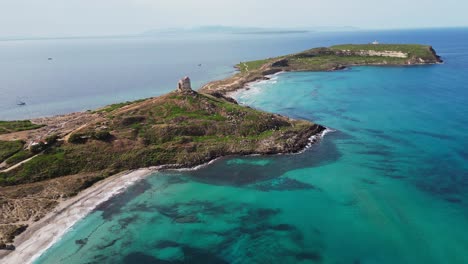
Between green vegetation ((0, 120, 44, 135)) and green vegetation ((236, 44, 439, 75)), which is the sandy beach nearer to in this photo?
green vegetation ((0, 120, 44, 135))

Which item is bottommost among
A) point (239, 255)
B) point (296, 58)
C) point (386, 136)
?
point (239, 255)

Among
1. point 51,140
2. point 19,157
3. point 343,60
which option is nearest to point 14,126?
point 51,140

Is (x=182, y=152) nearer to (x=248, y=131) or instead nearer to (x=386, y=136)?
(x=248, y=131)

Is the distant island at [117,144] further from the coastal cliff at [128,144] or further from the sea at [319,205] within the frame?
the sea at [319,205]

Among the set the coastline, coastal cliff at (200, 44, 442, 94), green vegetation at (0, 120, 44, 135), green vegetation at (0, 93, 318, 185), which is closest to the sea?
the coastline

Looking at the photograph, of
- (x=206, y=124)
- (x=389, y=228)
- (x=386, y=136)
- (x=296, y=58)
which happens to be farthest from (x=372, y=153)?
(x=296, y=58)
